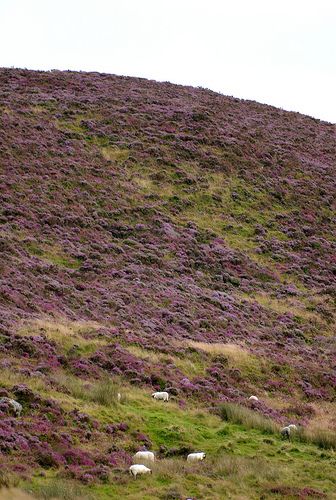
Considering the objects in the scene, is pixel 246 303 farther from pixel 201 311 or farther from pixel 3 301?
pixel 3 301

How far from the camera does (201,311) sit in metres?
35.8

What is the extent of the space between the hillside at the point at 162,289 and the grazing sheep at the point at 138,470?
0.21m

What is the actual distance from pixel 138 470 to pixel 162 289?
22.0 m

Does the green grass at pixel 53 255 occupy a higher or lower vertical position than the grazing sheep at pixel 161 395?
higher

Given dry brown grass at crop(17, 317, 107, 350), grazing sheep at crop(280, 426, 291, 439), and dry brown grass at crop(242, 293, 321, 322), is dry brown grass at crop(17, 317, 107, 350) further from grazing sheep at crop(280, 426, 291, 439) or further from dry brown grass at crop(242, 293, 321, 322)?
dry brown grass at crop(242, 293, 321, 322)

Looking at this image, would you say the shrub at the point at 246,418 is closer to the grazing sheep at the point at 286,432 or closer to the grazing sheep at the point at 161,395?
the grazing sheep at the point at 286,432

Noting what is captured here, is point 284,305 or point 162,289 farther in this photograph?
point 284,305

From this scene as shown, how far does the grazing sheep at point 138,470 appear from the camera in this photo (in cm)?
1542

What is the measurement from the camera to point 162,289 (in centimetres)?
3722

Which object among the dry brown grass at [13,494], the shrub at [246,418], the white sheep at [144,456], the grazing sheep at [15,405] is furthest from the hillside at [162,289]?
the dry brown grass at [13,494]

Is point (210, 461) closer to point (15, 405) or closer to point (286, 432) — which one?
point (286, 432)

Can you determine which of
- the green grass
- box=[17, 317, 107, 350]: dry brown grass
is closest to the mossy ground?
box=[17, 317, 107, 350]: dry brown grass

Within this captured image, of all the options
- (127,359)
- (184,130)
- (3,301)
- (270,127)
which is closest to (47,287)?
(3,301)

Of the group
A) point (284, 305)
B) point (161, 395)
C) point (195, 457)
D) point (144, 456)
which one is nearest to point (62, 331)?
point (161, 395)
